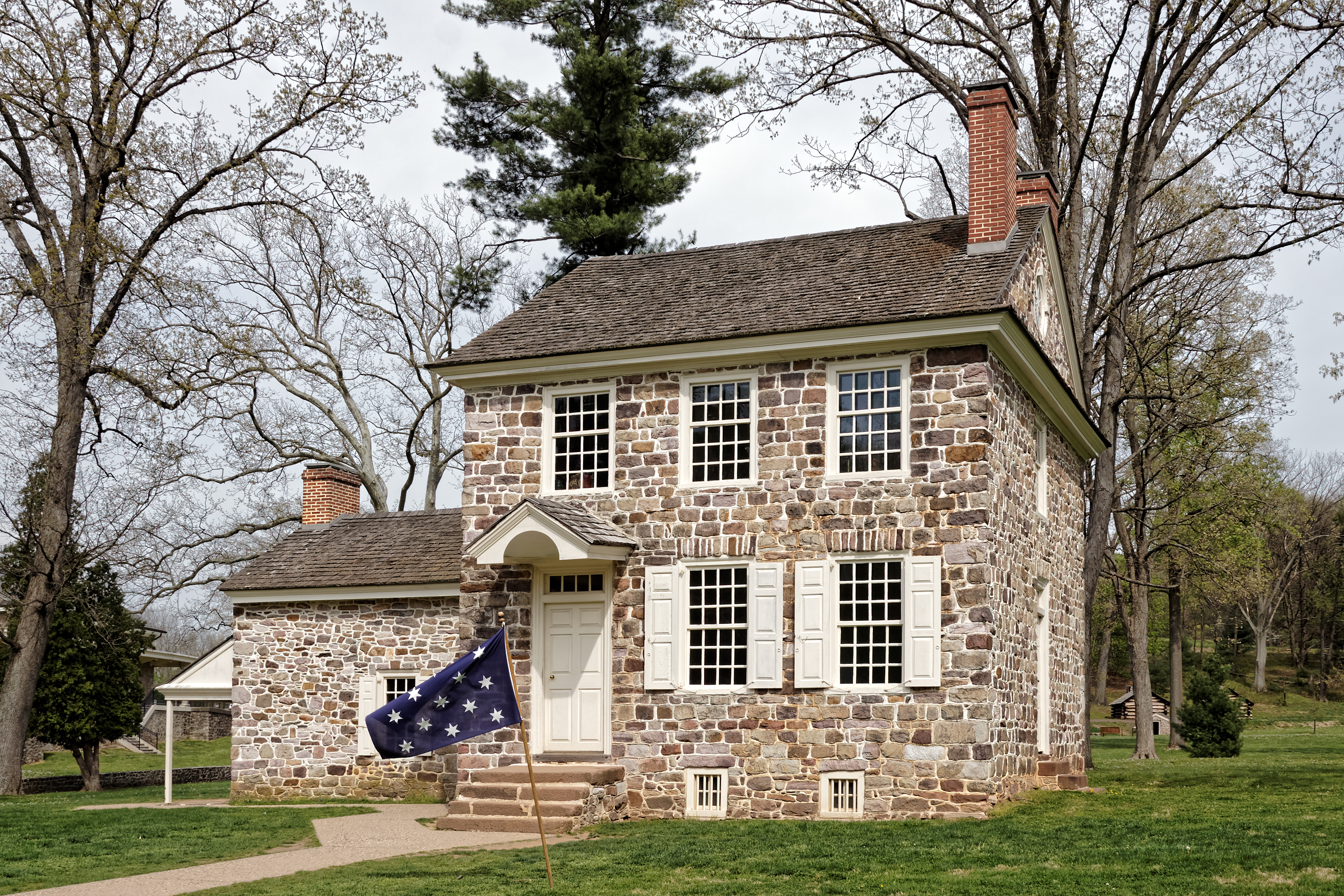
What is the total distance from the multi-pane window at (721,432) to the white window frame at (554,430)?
108 centimetres

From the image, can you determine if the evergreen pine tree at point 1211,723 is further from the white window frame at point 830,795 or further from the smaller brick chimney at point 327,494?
the smaller brick chimney at point 327,494

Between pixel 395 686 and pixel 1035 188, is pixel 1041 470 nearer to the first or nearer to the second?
pixel 1035 188

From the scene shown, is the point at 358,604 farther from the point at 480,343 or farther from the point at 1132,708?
the point at 1132,708

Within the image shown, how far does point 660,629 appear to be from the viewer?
15594mm

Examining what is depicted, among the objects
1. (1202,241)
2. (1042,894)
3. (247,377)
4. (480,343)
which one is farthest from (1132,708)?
(1042,894)

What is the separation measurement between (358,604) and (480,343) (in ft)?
16.3

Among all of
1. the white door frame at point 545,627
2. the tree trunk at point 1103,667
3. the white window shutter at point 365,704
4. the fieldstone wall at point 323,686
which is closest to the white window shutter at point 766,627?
the white door frame at point 545,627

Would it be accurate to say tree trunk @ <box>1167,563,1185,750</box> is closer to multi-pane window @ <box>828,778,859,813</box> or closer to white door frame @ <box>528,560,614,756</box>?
multi-pane window @ <box>828,778,859,813</box>

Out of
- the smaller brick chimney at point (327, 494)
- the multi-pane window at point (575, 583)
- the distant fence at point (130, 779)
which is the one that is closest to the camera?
the multi-pane window at point (575, 583)

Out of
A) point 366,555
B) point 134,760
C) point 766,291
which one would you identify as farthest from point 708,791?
point 134,760

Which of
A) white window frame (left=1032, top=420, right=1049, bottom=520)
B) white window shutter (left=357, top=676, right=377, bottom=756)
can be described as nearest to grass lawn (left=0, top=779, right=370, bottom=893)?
white window shutter (left=357, top=676, right=377, bottom=756)

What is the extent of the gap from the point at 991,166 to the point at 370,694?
11853mm

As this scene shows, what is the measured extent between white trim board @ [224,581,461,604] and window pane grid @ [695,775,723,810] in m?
5.00

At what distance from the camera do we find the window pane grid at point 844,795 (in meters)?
14.3
